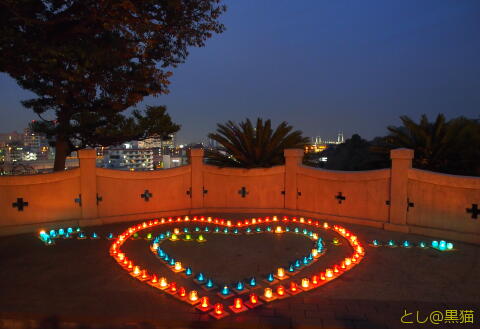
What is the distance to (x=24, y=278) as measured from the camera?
461 centimetres

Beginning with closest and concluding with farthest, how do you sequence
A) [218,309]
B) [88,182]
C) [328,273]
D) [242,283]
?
[218,309], [242,283], [328,273], [88,182]

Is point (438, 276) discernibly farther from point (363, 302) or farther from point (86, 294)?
point (86, 294)

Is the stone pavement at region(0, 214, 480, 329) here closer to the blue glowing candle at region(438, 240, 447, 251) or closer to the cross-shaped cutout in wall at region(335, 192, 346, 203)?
the blue glowing candle at region(438, 240, 447, 251)

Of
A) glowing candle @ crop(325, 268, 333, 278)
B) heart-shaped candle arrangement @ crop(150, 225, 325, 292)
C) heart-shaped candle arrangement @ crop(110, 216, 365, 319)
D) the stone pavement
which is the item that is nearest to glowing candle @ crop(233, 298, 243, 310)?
heart-shaped candle arrangement @ crop(110, 216, 365, 319)

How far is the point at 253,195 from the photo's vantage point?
8.91 metres

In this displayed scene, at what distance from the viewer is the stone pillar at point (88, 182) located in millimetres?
7523

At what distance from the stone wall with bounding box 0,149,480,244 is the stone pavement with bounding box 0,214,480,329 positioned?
89 cm

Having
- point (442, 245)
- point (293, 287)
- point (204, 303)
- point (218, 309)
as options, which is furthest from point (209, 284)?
point (442, 245)

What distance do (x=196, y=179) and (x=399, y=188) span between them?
5.12 meters

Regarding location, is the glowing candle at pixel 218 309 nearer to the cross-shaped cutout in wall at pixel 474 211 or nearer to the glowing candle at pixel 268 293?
the glowing candle at pixel 268 293

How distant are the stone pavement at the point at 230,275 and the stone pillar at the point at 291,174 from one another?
260 centimetres

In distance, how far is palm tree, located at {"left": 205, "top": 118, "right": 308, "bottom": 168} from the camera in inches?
357

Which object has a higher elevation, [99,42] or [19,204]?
[99,42]

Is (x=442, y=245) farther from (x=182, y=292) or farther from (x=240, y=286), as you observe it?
(x=182, y=292)
